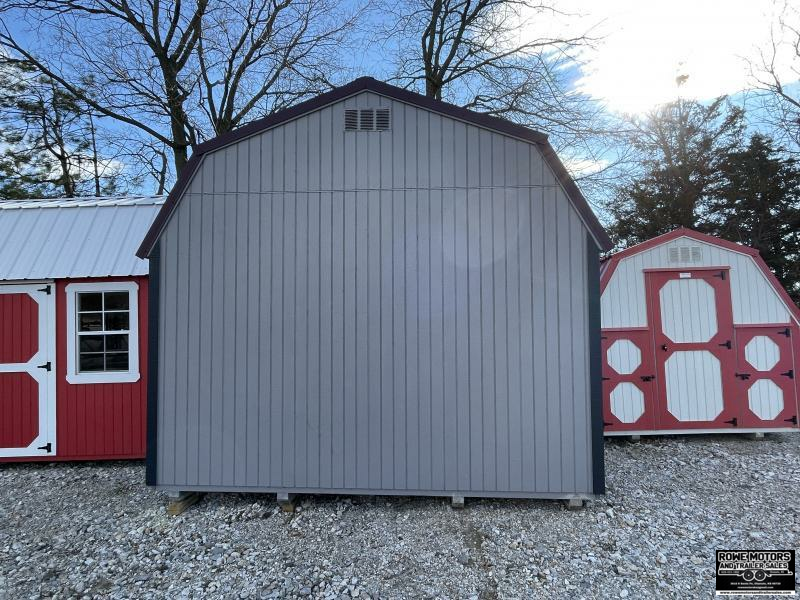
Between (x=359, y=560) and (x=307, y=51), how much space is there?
36.8 feet

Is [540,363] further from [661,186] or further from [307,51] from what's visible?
[661,186]

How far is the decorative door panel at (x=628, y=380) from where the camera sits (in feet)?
16.8

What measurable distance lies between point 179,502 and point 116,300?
2617 mm

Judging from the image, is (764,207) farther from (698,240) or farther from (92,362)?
(92,362)

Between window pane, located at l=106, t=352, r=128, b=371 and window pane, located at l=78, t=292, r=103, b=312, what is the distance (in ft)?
2.03

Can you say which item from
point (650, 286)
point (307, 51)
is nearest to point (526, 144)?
point (650, 286)

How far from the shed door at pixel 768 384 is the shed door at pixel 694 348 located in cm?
15

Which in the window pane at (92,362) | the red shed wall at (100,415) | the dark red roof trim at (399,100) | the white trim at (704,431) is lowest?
the white trim at (704,431)

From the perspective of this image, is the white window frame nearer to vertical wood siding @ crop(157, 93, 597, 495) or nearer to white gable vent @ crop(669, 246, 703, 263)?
vertical wood siding @ crop(157, 93, 597, 495)

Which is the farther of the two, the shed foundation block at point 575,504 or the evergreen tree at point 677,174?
the evergreen tree at point 677,174

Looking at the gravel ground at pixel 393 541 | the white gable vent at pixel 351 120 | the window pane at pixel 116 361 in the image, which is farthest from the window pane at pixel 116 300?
the white gable vent at pixel 351 120

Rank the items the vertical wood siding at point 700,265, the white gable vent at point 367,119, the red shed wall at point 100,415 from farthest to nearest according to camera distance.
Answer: the vertical wood siding at point 700,265
the red shed wall at point 100,415
the white gable vent at point 367,119

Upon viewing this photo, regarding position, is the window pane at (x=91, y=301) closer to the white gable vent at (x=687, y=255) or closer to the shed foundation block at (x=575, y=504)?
the shed foundation block at (x=575, y=504)

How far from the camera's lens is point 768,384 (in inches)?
201
